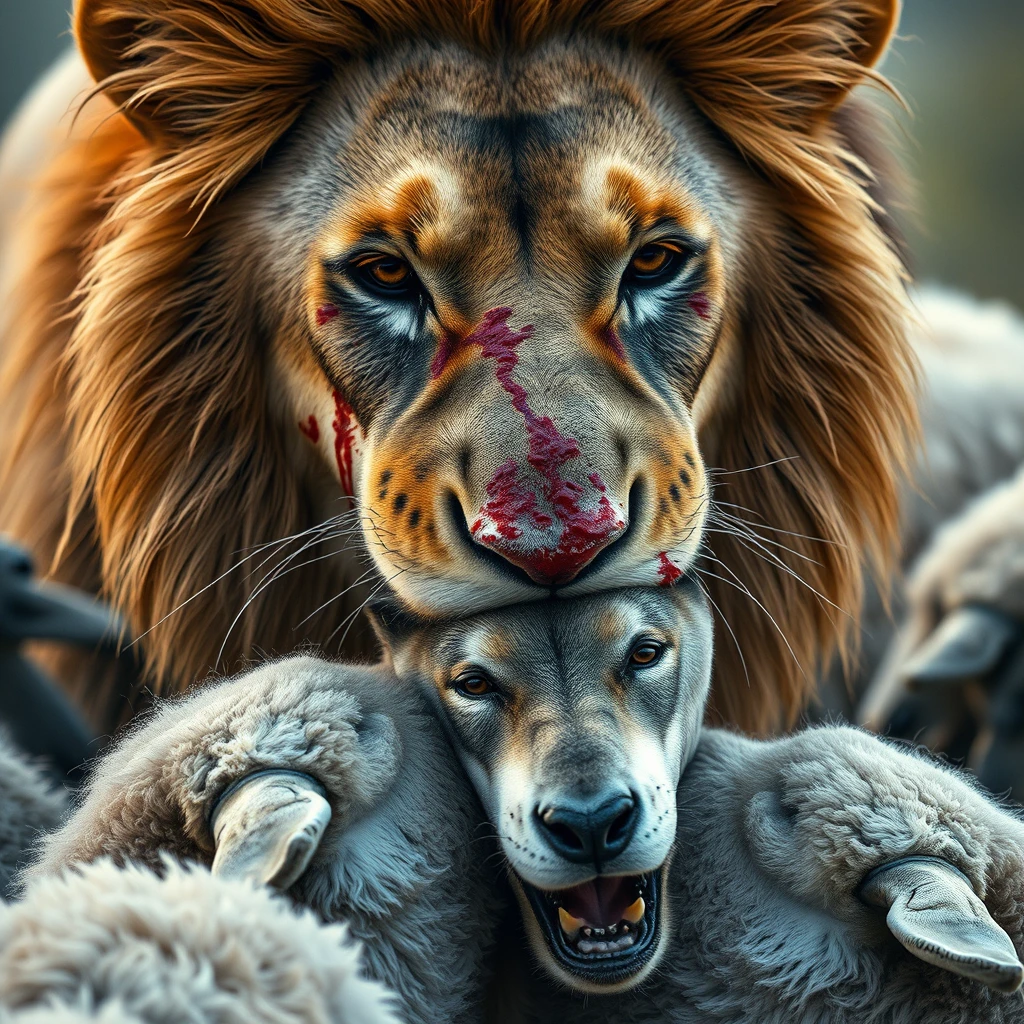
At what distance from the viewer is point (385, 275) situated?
169 centimetres

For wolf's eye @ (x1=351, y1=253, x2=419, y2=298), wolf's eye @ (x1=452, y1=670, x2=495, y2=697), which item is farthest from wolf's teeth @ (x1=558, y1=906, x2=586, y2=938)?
wolf's eye @ (x1=351, y1=253, x2=419, y2=298)

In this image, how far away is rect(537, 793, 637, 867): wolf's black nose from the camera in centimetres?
124

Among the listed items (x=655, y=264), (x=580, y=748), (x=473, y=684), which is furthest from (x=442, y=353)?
(x=580, y=748)

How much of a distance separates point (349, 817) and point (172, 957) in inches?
10.2

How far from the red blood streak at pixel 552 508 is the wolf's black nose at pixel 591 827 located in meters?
0.23

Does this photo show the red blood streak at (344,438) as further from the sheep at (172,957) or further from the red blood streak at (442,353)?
the sheep at (172,957)

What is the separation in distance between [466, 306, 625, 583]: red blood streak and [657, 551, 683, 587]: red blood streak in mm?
87

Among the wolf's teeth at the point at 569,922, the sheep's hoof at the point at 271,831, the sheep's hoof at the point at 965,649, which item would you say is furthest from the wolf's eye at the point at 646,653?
the sheep's hoof at the point at 965,649

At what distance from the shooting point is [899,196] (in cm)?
220

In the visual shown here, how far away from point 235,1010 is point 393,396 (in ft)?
2.65

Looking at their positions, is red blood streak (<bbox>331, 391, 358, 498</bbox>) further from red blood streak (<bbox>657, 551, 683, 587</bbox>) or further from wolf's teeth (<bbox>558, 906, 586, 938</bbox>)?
wolf's teeth (<bbox>558, 906, 586, 938</bbox>)

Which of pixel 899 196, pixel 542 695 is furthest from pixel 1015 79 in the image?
pixel 542 695

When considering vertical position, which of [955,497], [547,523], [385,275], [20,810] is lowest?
[955,497]

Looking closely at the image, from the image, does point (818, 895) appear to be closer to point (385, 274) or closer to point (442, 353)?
point (442, 353)
